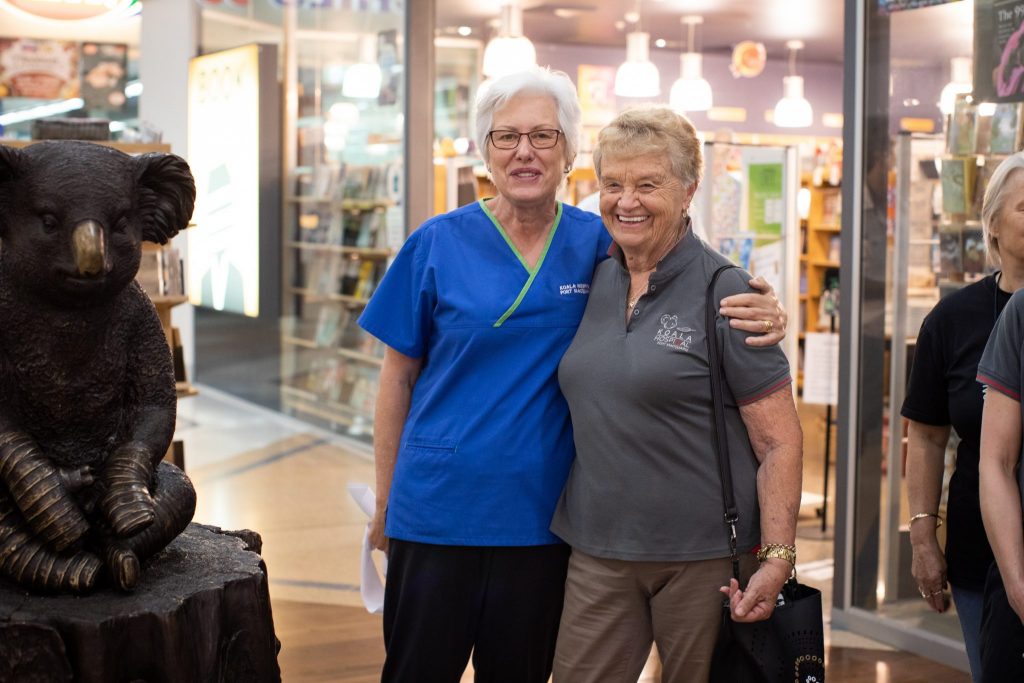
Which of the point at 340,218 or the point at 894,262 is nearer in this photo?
the point at 894,262

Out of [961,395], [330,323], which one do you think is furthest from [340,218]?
[961,395]

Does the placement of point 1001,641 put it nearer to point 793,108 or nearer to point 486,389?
point 486,389

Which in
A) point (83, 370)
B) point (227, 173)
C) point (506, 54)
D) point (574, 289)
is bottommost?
point (83, 370)

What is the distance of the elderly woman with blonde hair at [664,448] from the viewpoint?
1.93 meters

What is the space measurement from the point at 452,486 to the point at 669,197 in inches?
24.3

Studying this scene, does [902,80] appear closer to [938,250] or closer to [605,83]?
[938,250]

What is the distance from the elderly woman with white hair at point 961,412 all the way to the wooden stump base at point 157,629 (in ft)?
3.96

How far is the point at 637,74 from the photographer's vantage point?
31.6ft

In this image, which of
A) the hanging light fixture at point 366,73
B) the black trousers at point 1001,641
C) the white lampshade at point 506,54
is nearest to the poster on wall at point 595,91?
the white lampshade at point 506,54

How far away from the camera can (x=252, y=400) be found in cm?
966

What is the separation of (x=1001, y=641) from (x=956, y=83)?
252cm

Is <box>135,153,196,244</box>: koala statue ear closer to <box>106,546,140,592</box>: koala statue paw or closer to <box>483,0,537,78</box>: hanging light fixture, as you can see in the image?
<box>106,546,140,592</box>: koala statue paw

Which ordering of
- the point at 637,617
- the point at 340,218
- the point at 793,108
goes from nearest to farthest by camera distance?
the point at 637,617, the point at 340,218, the point at 793,108

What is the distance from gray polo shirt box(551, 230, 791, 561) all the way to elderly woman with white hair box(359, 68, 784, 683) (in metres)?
0.15
